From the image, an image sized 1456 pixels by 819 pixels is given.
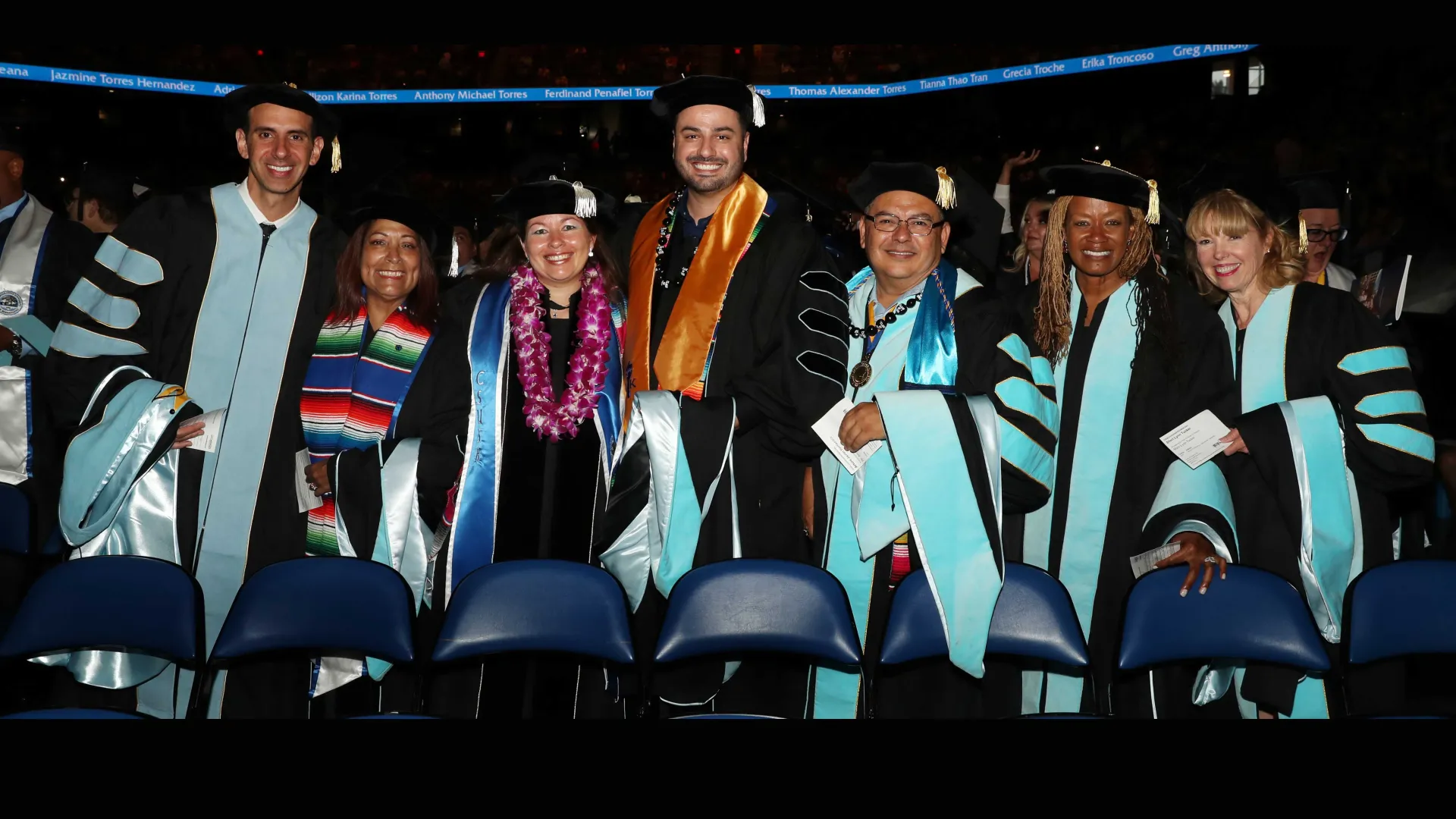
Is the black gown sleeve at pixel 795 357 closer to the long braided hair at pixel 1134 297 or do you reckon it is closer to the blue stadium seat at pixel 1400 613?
the long braided hair at pixel 1134 297

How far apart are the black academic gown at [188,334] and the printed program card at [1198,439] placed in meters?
2.72

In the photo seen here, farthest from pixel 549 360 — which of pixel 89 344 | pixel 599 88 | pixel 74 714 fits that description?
pixel 599 88

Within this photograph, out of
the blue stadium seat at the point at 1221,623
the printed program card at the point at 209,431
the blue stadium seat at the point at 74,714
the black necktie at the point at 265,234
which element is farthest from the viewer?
the black necktie at the point at 265,234

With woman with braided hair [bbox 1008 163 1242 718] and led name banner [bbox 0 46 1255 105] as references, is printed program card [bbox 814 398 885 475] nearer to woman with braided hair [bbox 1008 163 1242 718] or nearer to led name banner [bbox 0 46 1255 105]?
woman with braided hair [bbox 1008 163 1242 718]

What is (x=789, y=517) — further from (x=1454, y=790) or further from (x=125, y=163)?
(x=125, y=163)

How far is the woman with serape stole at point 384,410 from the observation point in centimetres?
384

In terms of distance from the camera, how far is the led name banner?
7.29 metres

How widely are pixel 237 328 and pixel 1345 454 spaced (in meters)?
3.52

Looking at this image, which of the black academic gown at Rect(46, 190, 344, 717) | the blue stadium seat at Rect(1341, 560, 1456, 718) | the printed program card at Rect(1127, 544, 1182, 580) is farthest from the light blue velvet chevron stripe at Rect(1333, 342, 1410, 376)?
the black academic gown at Rect(46, 190, 344, 717)

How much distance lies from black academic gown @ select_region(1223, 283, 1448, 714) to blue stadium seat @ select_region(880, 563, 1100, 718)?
2.53 feet

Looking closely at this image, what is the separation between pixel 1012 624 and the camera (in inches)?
133

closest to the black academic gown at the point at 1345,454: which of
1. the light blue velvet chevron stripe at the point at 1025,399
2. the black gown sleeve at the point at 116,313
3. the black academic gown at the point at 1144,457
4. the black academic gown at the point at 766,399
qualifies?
the black academic gown at the point at 1144,457

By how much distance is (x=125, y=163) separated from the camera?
796 centimetres

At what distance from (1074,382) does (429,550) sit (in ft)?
6.86
